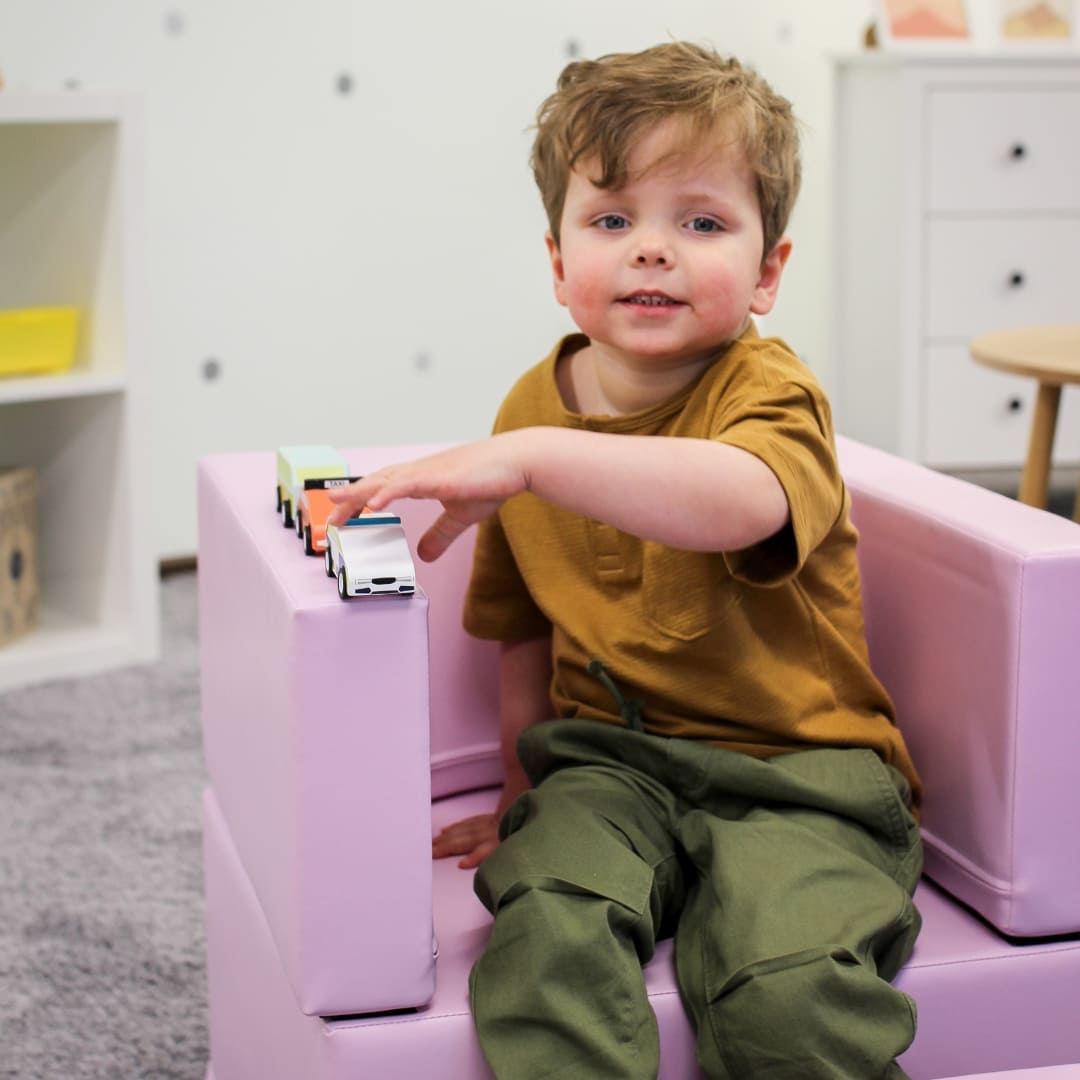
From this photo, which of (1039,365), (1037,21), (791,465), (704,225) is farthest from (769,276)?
(1037,21)

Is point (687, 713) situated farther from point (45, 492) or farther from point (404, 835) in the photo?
point (45, 492)

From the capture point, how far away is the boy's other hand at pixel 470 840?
0.96 meters

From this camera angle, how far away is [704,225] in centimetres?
90

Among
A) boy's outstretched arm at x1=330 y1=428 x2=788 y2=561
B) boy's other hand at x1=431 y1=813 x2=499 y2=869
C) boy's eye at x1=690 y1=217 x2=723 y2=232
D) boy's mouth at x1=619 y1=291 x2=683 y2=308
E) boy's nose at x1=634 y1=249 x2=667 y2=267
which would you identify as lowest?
boy's other hand at x1=431 y1=813 x2=499 y2=869

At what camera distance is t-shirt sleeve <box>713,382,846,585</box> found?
0.79 meters

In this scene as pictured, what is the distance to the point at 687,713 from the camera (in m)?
0.91

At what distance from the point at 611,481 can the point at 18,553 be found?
1481mm

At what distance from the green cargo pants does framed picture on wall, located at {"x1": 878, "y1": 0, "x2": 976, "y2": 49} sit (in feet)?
7.07

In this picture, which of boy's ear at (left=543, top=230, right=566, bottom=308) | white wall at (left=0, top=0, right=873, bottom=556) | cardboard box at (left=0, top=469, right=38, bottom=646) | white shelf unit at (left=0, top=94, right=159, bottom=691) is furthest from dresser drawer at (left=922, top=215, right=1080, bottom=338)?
boy's ear at (left=543, top=230, right=566, bottom=308)

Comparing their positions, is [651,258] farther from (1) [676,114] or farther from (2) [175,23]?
(2) [175,23]

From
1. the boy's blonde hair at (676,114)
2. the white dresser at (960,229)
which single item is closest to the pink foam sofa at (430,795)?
the boy's blonde hair at (676,114)

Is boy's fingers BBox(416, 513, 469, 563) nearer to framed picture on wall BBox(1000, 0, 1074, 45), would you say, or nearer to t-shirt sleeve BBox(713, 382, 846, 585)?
t-shirt sleeve BBox(713, 382, 846, 585)

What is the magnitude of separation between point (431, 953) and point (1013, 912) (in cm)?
31

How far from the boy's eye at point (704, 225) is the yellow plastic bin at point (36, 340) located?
132 cm
